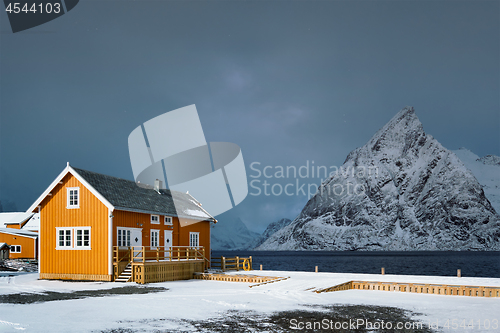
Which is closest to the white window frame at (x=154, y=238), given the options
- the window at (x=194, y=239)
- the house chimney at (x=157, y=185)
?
the window at (x=194, y=239)

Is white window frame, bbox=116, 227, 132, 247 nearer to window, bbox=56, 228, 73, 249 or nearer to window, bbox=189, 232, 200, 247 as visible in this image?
window, bbox=56, 228, 73, 249

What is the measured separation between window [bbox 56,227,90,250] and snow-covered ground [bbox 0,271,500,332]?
4.82 m

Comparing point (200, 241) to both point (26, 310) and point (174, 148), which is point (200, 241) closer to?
point (174, 148)

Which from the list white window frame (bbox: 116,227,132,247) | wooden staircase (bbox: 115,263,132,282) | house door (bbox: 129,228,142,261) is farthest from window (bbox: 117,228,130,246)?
wooden staircase (bbox: 115,263,132,282)

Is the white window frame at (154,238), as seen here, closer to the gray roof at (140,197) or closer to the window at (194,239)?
the gray roof at (140,197)

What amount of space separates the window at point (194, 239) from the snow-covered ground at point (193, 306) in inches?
476

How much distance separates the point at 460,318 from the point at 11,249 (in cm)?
5416

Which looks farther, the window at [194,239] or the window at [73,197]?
the window at [194,239]

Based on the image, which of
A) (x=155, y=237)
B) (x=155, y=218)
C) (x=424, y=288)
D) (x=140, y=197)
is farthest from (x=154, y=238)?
(x=424, y=288)

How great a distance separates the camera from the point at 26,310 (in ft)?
54.9

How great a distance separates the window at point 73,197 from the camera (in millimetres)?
30156

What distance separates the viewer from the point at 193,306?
58.4 ft

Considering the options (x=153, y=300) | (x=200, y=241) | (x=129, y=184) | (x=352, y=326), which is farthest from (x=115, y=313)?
(x=200, y=241)

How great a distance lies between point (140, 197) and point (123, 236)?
4.14 meters
